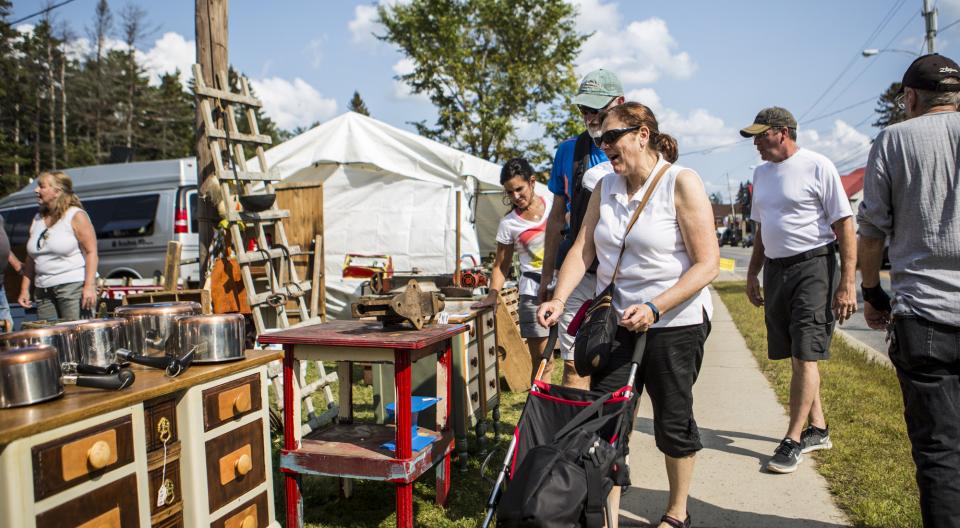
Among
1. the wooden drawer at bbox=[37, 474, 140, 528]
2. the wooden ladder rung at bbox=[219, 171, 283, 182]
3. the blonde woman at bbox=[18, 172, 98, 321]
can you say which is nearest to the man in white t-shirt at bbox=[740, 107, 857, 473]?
the wooden drawer at bbox=[37, 474, 140, 528]

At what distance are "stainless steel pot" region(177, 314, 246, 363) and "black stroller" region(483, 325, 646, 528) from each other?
50.1 inches

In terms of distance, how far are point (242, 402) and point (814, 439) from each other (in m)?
3.49

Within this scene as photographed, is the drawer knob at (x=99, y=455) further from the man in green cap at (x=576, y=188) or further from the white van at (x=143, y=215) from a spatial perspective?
the white van at (x=143, y=215)

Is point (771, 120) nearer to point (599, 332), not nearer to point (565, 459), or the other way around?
point (599, 332)

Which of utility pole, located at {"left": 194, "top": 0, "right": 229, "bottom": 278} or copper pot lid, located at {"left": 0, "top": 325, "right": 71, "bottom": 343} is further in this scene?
utility pole, located at {"left": 194, "top": 0, "right": 229, "bottom": 278}

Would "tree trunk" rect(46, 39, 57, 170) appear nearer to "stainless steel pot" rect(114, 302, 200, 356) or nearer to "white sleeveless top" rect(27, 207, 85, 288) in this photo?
"white sleeveless top" rect(27, 207, 85, 288)

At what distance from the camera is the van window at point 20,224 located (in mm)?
12336

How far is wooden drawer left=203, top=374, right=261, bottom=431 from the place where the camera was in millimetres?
2615

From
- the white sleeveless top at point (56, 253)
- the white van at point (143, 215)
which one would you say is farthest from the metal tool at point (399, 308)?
the white van at point (143, 215)

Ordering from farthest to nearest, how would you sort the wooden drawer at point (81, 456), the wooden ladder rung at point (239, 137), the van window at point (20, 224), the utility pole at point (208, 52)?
the van window at point (20, 224) → the utility pole at point (208, 52) → the wooden ladder rung at point (239, 137) → the wooden drawer at point (81, 456)

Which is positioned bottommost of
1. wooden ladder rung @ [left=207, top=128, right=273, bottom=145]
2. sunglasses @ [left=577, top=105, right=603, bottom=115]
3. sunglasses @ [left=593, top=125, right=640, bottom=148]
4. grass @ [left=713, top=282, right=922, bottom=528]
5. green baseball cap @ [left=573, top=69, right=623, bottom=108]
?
grass @ [left=713, top=282, right=922, bottom=528]

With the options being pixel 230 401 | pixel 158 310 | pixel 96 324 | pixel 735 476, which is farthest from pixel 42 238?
pixel 735 476

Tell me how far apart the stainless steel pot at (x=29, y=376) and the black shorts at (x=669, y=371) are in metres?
2.01

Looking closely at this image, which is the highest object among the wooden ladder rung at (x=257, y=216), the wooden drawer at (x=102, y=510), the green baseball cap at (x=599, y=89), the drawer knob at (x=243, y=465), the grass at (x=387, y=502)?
the green baseball cap at (x=599, y=89)
